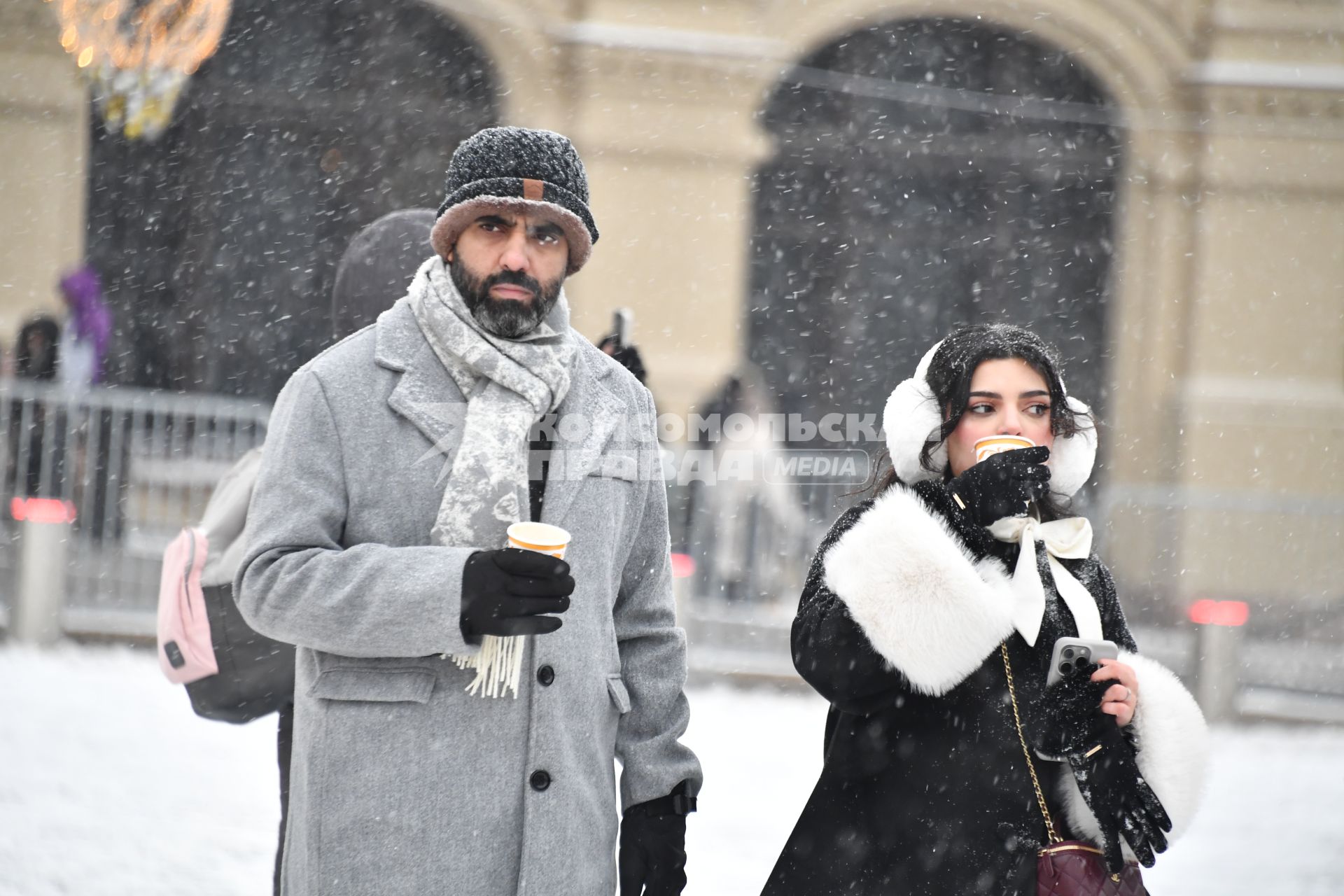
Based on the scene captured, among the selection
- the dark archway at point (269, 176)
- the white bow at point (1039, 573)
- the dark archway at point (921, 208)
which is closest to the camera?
the white bow at point (1039, 573)

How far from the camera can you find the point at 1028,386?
2668 mm

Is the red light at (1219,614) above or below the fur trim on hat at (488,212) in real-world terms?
below

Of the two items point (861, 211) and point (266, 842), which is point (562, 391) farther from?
point (861, 211)

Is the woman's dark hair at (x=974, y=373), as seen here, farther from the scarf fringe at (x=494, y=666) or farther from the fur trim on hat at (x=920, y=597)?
the scarf fringe at (x=494, y=666)

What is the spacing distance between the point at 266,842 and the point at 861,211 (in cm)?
932

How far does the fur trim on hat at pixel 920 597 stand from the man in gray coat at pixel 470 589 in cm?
42

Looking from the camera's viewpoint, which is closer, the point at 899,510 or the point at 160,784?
the point at 899,510

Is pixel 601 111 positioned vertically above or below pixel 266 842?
above

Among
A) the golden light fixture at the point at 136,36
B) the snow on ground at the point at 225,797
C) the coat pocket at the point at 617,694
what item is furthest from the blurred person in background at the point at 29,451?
the coat pocket at the point at 617,694

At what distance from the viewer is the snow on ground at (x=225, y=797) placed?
4781 mm

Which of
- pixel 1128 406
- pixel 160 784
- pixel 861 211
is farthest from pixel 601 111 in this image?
pixel 160 784

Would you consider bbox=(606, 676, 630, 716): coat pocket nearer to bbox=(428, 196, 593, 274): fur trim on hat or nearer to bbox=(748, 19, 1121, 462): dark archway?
bbox=(428, 196, 593, 274): fur trim on hat

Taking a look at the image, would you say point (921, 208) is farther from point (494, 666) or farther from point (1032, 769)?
point (494, 666)

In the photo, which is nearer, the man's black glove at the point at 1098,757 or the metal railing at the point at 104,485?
the man's black glove at the point at 1098,757
